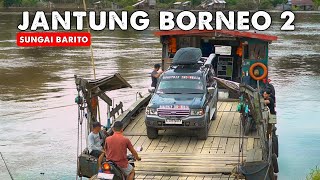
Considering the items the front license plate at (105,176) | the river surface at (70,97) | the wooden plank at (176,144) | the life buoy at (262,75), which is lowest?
the river surface at (70,97)

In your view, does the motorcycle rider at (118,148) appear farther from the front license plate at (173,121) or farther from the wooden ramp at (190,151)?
the front license plate at (173,121)

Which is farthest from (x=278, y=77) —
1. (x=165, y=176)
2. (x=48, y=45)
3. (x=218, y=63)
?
(x=48, y=45)

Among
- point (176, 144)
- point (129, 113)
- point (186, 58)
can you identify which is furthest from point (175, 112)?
point (186, 58)

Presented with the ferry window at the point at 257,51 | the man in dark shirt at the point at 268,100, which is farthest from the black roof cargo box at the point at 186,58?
the ferry window at the point at 257,51

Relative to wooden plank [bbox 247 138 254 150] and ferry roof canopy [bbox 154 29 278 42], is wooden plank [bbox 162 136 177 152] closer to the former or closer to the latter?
wooden plank [bbox 247 138 254 150]

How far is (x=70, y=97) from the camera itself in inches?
1184

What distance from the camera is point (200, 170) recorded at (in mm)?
13281

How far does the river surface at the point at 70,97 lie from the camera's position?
1942cm

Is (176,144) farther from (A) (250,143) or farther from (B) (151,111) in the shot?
(A) (250,143)

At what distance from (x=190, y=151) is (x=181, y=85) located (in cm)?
239

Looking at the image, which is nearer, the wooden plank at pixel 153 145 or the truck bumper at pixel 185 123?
the wooden plank at pixel 153 145

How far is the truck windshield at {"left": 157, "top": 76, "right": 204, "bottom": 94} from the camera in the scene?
16359 mm

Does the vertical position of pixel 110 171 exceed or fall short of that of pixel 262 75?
it falls short

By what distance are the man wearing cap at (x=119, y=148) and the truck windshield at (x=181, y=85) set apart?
5.16 meters
